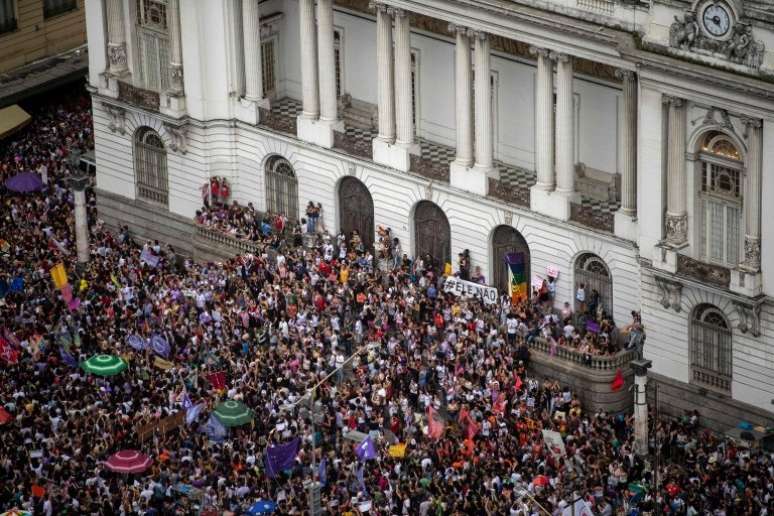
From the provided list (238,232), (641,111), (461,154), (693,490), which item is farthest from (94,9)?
(693,490)

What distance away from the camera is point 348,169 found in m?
126

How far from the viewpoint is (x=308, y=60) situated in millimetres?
127250

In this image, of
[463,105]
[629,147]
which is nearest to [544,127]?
[463,105]

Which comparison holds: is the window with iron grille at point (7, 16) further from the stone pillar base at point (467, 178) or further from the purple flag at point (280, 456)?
the purple flag at point (280, 456)

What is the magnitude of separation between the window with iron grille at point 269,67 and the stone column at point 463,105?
14.2 metres

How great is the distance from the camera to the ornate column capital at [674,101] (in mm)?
108812

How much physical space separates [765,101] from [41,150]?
51479mm

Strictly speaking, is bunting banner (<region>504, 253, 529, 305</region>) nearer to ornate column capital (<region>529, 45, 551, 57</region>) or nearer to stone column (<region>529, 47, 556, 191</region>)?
stone column (<region>529, 47, 556, 191</region>)

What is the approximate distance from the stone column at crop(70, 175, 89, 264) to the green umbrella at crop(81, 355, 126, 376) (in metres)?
14.5

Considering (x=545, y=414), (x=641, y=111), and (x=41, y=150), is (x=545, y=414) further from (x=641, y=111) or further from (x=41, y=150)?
(x=41, y=150)

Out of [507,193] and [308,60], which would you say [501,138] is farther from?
[308,60]

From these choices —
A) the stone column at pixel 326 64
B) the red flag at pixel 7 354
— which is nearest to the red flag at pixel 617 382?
the stone column at pixel 326 64

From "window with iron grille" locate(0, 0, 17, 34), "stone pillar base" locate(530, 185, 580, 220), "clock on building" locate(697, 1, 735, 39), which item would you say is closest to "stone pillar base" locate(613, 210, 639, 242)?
"stone pillar base" locate(530, 185, 580, 220)

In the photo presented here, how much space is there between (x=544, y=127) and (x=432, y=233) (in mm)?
9330
